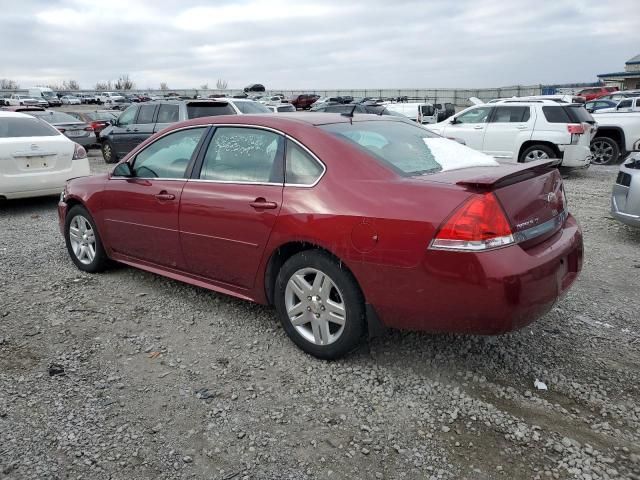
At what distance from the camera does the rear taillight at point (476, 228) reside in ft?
8.82

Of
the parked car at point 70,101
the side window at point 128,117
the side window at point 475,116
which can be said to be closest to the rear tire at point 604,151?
the side window at point 475,116

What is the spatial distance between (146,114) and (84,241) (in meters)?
8.77

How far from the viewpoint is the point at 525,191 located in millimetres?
2982

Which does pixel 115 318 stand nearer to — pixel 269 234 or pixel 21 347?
pixel 21 347

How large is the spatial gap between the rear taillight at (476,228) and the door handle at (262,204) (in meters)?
1.11

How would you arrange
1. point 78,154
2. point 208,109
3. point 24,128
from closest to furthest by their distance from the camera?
point 24,128 → point 78,154 → point 208,109

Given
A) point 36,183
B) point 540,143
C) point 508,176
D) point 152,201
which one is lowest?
point 540,143

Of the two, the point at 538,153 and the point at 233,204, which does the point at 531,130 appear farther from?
the point at 233,204

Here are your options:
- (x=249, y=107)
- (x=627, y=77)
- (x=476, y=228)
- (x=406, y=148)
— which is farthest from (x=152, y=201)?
(x=627, y=77)

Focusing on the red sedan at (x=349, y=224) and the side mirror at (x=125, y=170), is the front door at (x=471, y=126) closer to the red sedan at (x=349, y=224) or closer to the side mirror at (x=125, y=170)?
the red sedan at (x=349, y=224)

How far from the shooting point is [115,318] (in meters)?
4.08

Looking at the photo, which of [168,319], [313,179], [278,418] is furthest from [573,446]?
[168,319]

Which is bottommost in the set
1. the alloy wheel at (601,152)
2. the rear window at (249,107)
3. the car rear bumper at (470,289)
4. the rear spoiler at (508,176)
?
the alloy wheel at (601,152)

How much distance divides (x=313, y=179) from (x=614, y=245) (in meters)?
4.40
